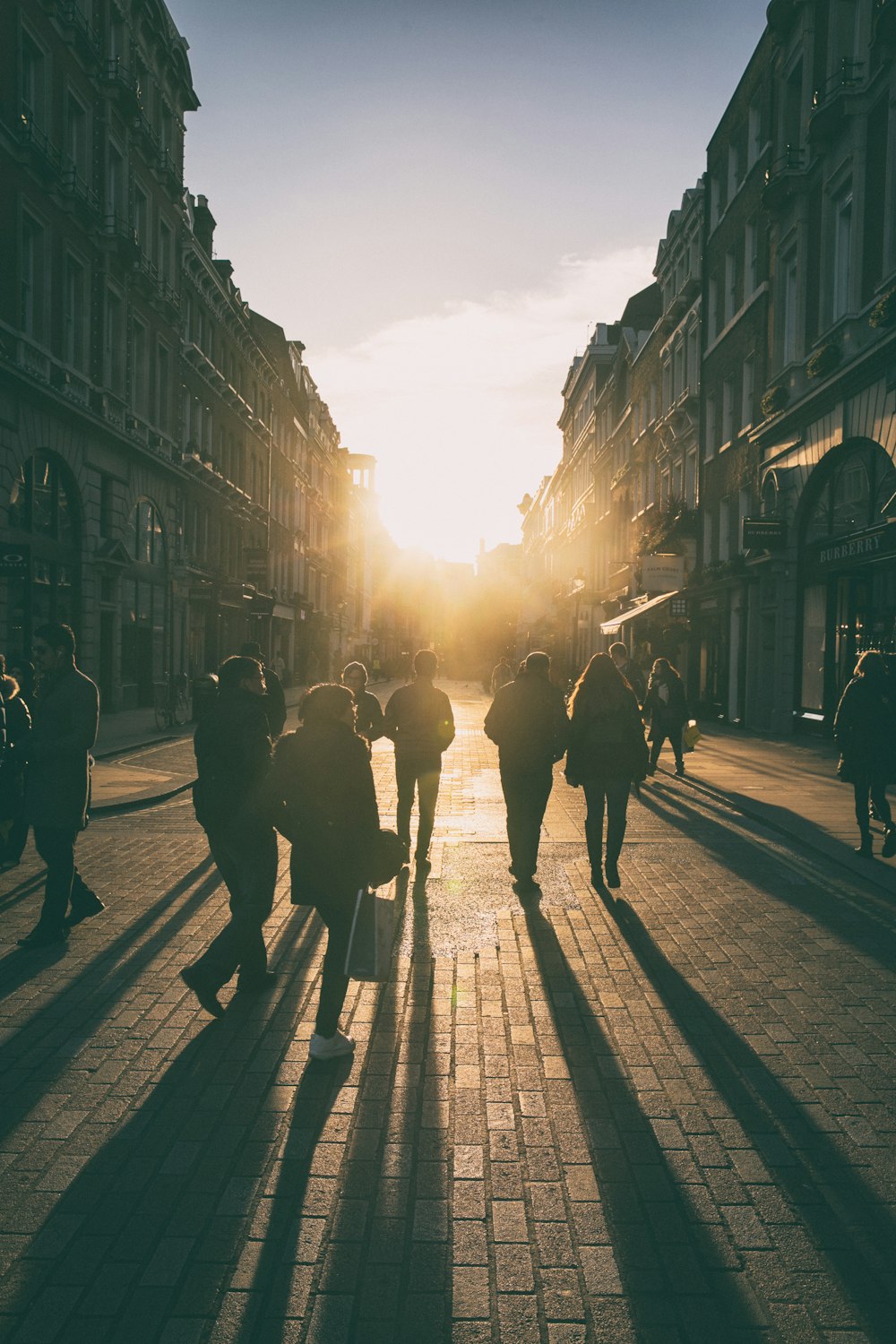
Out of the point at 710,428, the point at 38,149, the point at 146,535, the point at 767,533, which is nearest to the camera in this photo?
the point at 38,149

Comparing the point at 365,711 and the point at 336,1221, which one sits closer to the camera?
the point at 336,1221

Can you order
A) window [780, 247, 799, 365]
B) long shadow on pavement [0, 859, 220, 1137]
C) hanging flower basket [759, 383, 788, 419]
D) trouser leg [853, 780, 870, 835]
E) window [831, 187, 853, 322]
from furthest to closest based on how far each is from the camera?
1. window [780, 247, 799, 365]
2. hanging flower basket [759, 383, 788, 419]
3. window [831, 187, 853, 322]
4. trouser leg [853, 780, 870, 835]
5. long shadow on pavement [0, 859, 220, 1137]

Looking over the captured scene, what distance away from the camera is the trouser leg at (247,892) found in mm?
5645

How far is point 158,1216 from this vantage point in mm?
3547

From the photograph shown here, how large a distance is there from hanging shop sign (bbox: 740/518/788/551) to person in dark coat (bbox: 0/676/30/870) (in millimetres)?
17176

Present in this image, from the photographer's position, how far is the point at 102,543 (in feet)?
86.7

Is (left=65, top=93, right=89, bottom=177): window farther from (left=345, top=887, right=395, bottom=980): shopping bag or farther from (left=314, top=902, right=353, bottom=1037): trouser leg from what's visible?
(left=345, top=887, right=395, bottom=980): shopping bag

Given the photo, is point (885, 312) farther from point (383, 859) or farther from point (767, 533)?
point (383, 859)

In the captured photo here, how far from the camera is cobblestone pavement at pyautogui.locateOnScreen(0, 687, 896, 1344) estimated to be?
307cm

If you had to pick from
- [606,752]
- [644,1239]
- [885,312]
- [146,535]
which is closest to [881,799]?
[606,752]

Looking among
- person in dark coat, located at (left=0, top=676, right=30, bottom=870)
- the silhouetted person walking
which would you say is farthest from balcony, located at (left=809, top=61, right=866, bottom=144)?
person in dark coat, located at (left=0, top=676, right=30, bottom=870)

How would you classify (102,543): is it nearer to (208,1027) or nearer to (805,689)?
(805,689)

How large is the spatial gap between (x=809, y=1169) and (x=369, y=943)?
1944 millimetres

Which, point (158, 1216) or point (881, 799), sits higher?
point (881, 799)
